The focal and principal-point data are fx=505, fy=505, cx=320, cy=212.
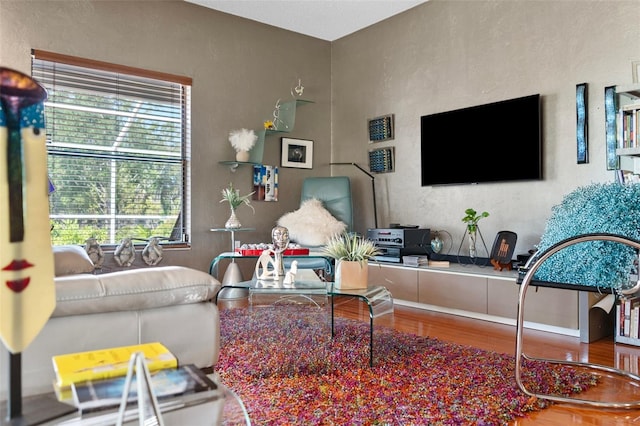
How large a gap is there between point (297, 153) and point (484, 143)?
2.07m

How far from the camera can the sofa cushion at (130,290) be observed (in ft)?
4.22

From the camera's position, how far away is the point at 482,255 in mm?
4258

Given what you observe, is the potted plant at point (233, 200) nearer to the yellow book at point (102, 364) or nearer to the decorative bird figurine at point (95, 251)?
the decorative bird figurine at point (95, 251)

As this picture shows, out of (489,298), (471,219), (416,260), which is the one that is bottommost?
(489,298)

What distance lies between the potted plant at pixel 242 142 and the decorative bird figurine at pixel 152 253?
1.16 m

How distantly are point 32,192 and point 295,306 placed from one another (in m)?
1.77

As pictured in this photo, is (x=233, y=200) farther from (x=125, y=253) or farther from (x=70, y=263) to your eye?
(x=70, y=263)

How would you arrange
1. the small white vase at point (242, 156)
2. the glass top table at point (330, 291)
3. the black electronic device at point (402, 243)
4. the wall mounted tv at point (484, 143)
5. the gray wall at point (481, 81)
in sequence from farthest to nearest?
1. the small white vase at point (242, 156)
2. the black electronic device at point (402, 243)
3. the wall mounted tv at point (484, 143)
4. the gray wall at point (481, 81)
5. the glass top table at point (330, 291)

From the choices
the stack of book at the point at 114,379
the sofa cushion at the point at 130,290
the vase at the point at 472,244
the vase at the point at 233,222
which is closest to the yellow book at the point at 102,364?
the stack of book at the point at 114,379

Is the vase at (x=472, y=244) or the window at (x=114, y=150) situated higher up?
the window at (x=114, y=150)

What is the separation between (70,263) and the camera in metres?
2.24

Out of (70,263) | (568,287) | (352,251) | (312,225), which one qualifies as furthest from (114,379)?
(312,225)

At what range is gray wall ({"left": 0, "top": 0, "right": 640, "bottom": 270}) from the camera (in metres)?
3.67

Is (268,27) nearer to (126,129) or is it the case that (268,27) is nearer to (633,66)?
(126,129)
